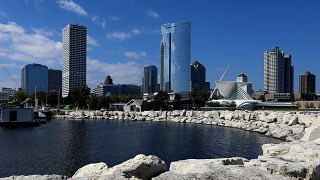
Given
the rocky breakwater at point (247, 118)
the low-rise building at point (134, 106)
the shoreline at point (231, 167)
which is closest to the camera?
the shoreline at point (231, 167)

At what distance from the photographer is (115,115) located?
368 feet

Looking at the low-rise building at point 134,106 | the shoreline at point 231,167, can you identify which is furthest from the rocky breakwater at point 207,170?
the low-rise building at point 134,106

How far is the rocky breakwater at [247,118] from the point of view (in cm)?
5228

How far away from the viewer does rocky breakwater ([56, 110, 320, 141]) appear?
172 feet

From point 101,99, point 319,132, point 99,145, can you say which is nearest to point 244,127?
point 99,145

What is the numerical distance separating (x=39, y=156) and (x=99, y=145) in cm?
957

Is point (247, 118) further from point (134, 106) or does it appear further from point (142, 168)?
point (142, 168)

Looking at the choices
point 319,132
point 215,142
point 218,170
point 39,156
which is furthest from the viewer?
point 215,142

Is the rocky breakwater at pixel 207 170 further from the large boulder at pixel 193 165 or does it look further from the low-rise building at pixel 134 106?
the low-rise building at pixel 134 106

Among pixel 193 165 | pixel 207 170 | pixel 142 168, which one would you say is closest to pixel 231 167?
pixel 207 170

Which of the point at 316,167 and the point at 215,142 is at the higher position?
the point at 316,167

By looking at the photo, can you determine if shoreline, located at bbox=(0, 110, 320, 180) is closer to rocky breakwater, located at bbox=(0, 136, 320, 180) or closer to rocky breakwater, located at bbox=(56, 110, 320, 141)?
rocky breakwater, located at bbox=(0, 136, 320, 180)

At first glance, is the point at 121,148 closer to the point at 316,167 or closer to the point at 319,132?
the point at 319,132

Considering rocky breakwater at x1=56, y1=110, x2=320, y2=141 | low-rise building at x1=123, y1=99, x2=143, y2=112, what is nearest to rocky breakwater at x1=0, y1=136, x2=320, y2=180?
rocky breakwater at x1=56, y1=110, x2=320, y2=141
